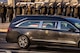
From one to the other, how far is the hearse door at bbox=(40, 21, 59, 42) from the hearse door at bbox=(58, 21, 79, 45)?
0.24 meters

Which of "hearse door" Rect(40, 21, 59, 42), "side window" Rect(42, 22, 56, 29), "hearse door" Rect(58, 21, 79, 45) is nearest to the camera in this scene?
"hearse door" Rect(58, 21, 79, 45)

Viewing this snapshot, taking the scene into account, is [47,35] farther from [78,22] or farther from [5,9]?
[5,9]

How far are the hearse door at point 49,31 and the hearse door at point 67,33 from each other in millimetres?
241

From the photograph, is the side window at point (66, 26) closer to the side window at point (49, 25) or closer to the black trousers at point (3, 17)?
the side window at point (49, 25)

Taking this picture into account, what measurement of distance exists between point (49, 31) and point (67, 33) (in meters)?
0.88

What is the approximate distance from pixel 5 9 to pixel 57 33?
18.0 metres

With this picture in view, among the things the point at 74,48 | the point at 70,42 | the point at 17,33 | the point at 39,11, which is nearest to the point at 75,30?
the point at 70,42

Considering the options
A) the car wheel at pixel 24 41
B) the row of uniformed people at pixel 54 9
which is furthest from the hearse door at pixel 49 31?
the row of uniformed people at pixel 54 9

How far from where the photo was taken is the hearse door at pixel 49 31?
50.0 ft

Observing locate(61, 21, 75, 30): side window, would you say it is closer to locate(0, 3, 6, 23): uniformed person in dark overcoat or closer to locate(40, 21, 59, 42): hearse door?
locate(40, 21, 59, 42): hearse door

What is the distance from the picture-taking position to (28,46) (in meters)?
16.0

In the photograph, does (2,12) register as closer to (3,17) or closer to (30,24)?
(3,17)

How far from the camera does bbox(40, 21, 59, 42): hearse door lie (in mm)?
15251

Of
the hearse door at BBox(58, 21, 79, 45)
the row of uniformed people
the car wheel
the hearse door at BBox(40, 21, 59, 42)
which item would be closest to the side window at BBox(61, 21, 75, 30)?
the hearse door at BBox(58, 21, 79, 45)
